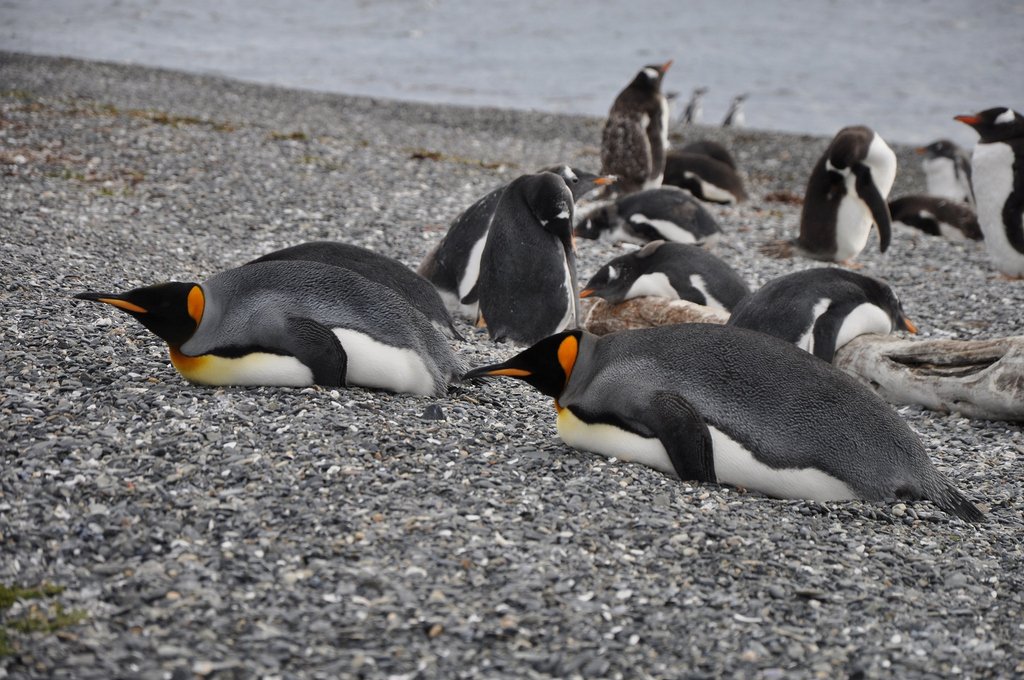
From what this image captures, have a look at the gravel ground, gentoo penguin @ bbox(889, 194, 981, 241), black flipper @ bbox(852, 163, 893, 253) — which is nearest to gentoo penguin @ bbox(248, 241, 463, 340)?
the gravel ground

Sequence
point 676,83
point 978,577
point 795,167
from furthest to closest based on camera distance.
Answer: point 676,83 → point 795,167 → point 978,577

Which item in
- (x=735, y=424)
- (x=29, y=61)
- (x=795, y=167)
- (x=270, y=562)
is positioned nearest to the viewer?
(x=270, y=562)

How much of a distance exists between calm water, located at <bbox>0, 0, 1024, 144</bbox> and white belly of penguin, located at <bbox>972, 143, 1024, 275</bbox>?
46.5 ft

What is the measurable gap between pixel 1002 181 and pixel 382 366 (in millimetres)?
6160

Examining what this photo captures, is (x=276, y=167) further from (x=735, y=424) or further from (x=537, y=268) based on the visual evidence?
(x=735, y=424)

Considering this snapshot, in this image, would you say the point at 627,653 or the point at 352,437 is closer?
the point at 627,653

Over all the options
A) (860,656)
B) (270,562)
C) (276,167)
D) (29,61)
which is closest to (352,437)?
(270,562)

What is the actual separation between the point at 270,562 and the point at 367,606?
0.36 metres

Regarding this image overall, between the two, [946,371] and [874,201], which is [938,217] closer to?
[874,201]

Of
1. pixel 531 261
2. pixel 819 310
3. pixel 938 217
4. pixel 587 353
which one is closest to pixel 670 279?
pixel 531 261

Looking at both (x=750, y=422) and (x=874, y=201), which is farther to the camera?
(x=874, y=201)

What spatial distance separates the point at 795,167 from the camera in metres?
15.2

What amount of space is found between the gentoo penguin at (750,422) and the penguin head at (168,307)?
3.97 feet

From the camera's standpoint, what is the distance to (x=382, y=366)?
4309 millimetres
